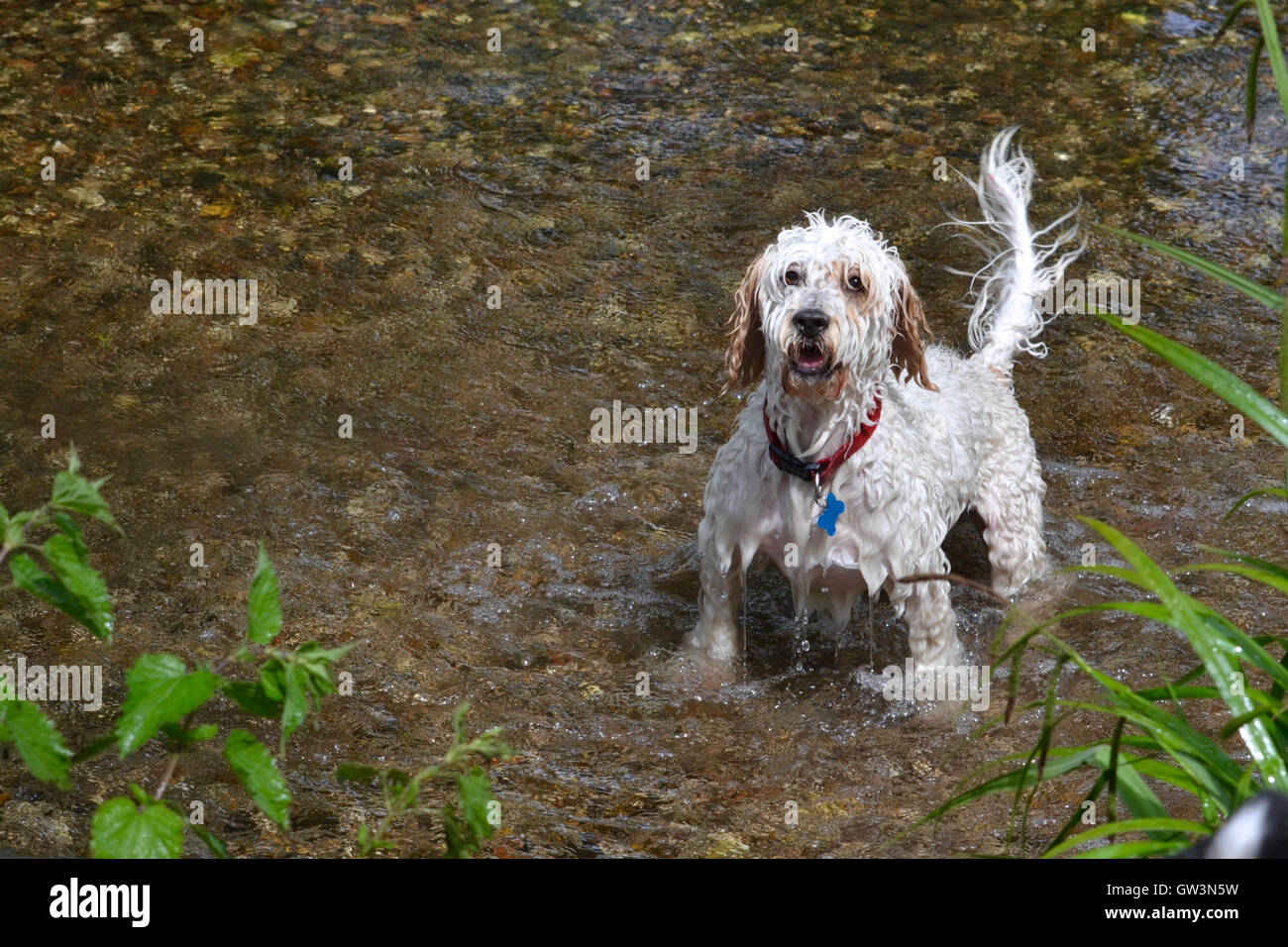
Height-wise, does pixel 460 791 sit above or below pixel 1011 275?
below

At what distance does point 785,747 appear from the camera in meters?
4.48

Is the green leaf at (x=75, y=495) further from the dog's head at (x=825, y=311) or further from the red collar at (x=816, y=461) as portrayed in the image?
the red collar at (x=816, y=461)

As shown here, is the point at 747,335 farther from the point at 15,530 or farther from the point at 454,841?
the point at 15,530

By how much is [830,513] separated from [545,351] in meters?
2.73

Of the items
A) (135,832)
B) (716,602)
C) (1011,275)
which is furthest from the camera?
(1011,275)

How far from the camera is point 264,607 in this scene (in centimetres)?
208

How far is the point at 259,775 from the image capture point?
2047mm

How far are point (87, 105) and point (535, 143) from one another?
2920 millimetres

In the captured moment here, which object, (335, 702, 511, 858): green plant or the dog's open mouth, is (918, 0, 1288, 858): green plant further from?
the dog's open mouth

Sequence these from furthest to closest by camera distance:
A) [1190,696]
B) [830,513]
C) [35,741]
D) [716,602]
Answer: [716,602] → [830,513] → [1190,696] → [35,741]

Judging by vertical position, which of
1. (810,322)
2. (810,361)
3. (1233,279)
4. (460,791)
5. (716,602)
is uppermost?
(1233,279)

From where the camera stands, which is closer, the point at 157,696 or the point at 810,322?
the point at 157,696

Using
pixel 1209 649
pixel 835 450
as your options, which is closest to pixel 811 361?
pixel 835 450

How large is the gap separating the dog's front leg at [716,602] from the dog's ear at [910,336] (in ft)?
2.89
